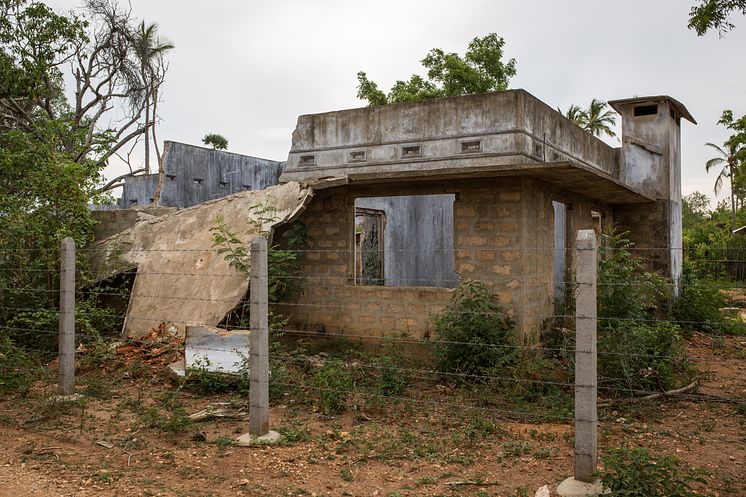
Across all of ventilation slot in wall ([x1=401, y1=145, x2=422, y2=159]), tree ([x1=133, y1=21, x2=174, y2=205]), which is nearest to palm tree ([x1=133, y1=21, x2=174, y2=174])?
tree ([x1=133, y1=21, x2=174, y2=205])

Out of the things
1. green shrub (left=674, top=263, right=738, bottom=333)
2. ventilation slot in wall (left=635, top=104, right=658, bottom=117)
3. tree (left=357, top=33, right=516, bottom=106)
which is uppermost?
tree (left=357, top=33, right=516, bottom=106)

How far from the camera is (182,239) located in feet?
32.1

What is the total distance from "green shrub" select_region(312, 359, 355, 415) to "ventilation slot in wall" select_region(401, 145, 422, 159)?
7.09 m

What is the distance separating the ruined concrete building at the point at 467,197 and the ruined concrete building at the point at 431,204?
27mm

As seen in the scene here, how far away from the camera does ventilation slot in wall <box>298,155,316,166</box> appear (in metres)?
14.6

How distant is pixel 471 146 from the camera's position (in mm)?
12945

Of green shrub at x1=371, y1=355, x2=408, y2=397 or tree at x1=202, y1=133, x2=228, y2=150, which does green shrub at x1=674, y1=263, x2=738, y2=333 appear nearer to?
green shrub at x1=371, y1=355, x2=408, y2=397

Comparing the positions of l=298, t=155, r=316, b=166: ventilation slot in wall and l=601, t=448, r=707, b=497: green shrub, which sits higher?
l=298, t=155, r=316, b=166: ventilation slot in wall

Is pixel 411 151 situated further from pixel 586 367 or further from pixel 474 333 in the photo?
pixel 586 367

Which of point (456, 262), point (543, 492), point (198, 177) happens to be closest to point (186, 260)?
point (456, 262)

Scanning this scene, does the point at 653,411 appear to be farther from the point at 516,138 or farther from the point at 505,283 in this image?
the point at 516,138

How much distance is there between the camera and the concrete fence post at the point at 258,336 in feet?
16.9

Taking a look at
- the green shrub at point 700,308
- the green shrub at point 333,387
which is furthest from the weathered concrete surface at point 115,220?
the green shrub at point 700,308

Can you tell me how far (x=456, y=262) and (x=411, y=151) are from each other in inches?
211
